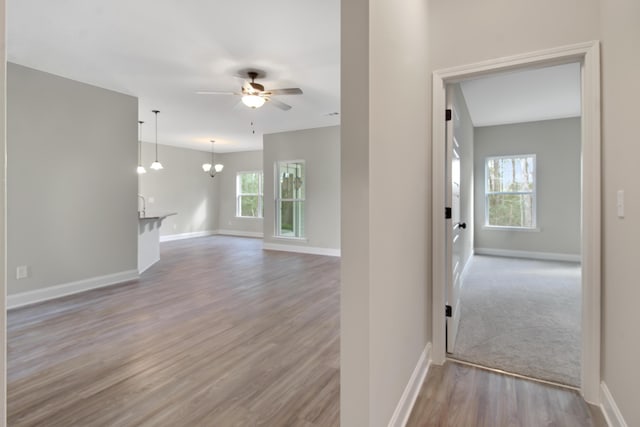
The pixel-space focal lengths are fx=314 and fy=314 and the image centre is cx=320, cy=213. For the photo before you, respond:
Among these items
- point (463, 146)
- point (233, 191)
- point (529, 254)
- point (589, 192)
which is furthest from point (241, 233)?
point (589, 192)

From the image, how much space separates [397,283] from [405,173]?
1.88ft

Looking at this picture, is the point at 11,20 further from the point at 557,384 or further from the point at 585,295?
the point at 557,384

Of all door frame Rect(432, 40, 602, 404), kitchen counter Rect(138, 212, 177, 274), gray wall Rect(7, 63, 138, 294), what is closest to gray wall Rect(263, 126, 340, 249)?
kitchen counter Rect(138, 212, 177, 274)

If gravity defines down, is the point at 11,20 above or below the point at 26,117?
above

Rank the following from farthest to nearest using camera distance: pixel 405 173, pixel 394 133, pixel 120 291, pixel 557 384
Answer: pixel 120 291 → pixel 557 384 → pixel 405 173 → pixel 394 133

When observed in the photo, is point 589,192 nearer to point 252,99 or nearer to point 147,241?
point 252,99

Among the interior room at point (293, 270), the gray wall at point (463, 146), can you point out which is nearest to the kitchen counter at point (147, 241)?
the interior room at point (293, 270)

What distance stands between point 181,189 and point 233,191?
5.15ft

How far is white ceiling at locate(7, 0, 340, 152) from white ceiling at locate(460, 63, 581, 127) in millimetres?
1957

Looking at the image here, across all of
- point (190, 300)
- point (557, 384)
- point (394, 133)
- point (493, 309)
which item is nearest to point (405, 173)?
point (394, 133)

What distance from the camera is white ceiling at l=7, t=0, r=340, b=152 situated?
252 centimetres

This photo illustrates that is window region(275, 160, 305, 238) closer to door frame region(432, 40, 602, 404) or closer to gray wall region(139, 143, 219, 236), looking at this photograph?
gray wall region(139, 143, 219, 236)

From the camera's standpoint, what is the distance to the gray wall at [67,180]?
3455 mm

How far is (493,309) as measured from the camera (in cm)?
337
